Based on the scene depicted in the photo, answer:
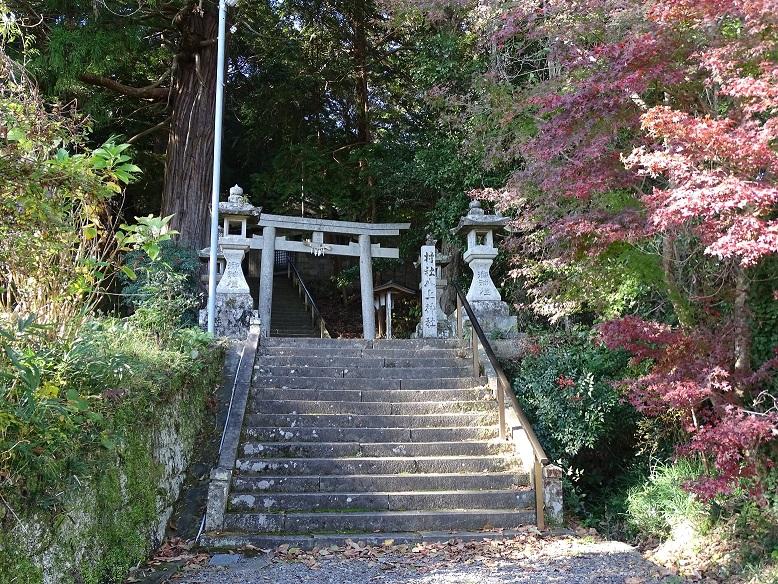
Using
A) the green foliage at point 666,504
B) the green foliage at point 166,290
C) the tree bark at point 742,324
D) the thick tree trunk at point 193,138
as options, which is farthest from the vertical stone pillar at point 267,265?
the tree bark at point 742,324

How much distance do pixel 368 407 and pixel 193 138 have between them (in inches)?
295

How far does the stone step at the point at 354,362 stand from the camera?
8008 mm

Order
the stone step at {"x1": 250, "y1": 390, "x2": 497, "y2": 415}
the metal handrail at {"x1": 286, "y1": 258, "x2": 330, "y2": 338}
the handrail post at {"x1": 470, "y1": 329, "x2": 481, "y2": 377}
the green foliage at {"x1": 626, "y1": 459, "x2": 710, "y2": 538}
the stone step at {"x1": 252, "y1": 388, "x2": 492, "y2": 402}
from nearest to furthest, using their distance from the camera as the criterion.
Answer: the green foliage at {"x1": 626, "y1": 459, "x2": 710, "y2": 538}
the stone step at {"x1": 250, "y1": 390, "x2": 497, "y2": 415}
the stone step at {"x1": 252, "y1": 388, "x2": 492, "y2": 402}
the handrail post at {"x1": 470, "y1": 329, "x2": 481, "y2": 377}
the metal handrail at {"x1": 286, "y1": 258, "x2": 330, "y2": 338}

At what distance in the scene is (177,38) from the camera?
1238 centimetres

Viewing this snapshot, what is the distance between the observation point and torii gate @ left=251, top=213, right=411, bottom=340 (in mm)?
11648

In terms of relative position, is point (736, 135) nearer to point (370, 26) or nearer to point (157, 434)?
point (157, 434)

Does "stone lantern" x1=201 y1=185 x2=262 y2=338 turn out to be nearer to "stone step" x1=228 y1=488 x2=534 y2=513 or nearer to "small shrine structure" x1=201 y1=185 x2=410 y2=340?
"small shrine structure" x1=201 y1=185 x2=410 y2=340

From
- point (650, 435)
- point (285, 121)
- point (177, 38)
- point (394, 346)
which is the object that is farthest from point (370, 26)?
point (650, 435)

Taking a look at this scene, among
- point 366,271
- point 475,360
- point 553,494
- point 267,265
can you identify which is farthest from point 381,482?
point 366,271

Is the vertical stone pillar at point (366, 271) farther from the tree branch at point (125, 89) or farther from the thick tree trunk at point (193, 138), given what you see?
the tree branch at point (125, 89)

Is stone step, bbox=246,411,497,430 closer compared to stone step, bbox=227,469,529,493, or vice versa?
stone step, bbox=227,469,529,493

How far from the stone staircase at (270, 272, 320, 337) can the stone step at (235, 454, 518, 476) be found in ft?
30.7

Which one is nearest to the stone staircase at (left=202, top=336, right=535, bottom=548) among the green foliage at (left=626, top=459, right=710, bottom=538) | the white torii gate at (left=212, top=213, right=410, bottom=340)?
the green foliage at (left=626, top=459, right=710, bottom=538)

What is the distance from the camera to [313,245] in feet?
39.0
